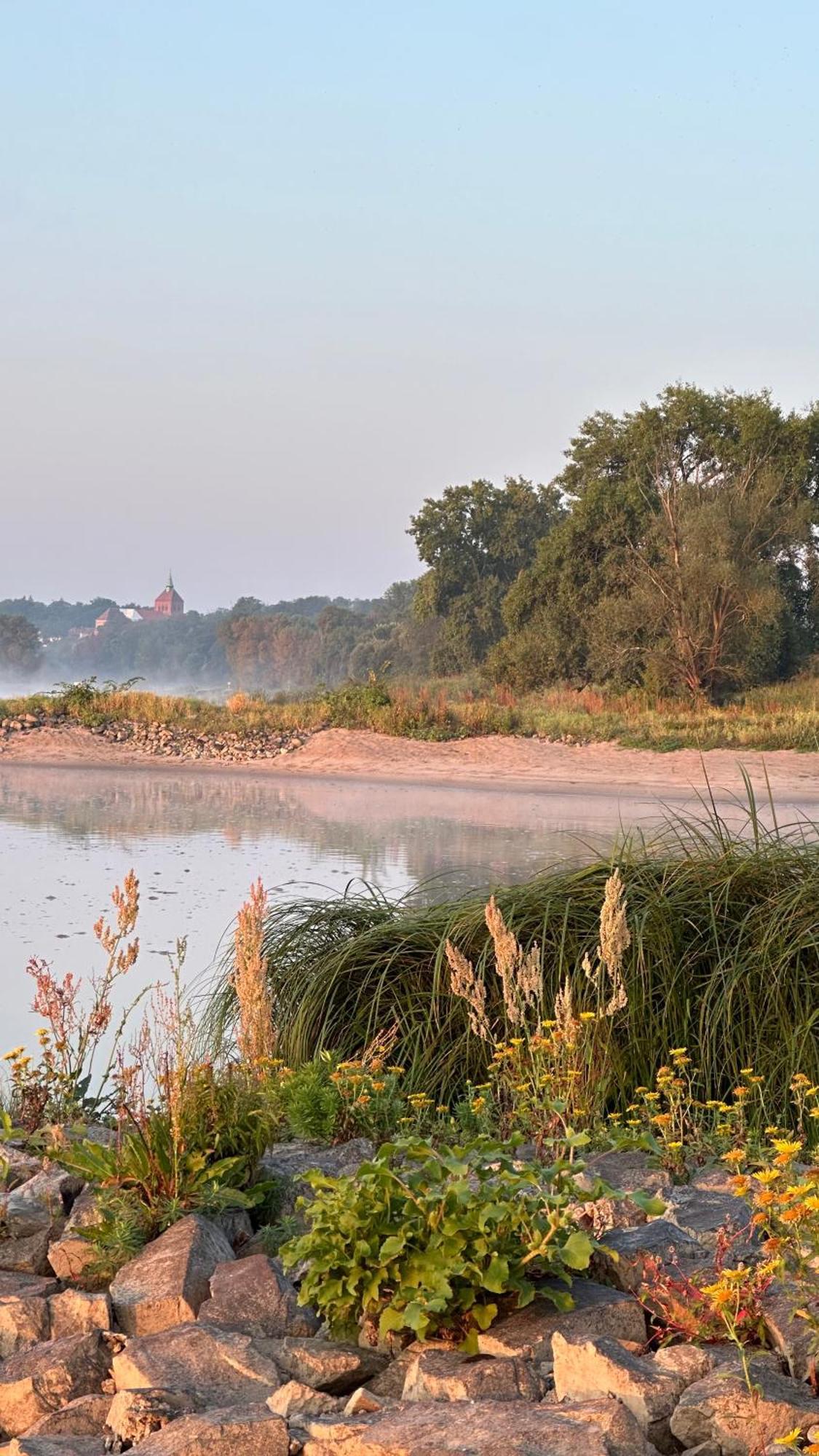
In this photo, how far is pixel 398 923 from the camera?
530 cm

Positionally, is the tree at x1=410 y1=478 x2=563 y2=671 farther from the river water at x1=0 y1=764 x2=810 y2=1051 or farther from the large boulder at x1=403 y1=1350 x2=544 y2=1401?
the large boulder at x1=403 y1=1350 x2=544 y2=1401

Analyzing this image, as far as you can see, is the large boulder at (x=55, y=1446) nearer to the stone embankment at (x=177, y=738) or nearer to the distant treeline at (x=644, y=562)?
the stone embankment at (x=177, y=738)

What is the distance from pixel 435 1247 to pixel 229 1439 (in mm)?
542

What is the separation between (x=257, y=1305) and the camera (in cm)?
274

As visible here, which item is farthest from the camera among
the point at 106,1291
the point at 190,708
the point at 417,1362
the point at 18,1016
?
the point at 190,708

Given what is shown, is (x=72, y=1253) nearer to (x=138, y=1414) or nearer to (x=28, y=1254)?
(x=28, y=1254)

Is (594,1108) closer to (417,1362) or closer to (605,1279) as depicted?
Result: (605,1279)

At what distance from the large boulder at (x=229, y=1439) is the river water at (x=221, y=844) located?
341 centimetres

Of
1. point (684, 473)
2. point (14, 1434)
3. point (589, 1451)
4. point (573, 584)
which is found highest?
point (684, 473)

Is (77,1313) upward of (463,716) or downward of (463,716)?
downward

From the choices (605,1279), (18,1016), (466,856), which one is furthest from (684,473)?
(605,1279)

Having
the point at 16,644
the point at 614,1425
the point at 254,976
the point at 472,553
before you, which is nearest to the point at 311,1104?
the point at 254,976

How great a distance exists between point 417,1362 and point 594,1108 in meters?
1.81

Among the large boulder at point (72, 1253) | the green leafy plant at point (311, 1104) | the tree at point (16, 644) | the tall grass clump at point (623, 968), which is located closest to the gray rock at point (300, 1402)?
the large boulder at point (72, 1253)
